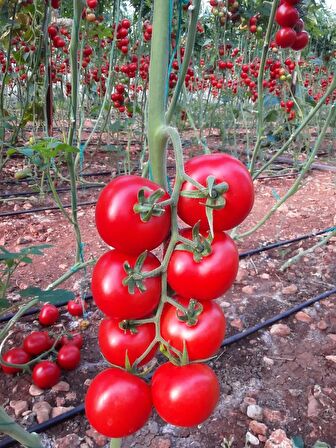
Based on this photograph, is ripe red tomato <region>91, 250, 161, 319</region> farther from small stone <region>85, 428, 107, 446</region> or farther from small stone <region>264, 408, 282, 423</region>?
small stone <region>264, 408, 282, 423</region>

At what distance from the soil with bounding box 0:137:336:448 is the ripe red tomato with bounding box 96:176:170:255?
2.40 ft

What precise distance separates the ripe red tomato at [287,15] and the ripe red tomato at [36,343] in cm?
100

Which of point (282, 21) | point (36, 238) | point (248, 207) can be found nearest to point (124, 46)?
point (36, 238)

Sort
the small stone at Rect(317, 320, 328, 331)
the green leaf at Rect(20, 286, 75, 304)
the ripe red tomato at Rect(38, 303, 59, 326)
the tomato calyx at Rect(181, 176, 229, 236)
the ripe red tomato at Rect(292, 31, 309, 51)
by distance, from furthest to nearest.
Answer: the small stone at Rect(317, 320, 328, 331), the ripe red tomato at Rect(38, 303, 59, 326), the ripe red tomato at Rect(292, 31, 309, 51), the green leaf at Rect(20, 286, 75, 304), the tomato calyx at Rect(181, 176, 229, 236)

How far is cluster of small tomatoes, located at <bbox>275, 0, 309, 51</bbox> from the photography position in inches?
31.7

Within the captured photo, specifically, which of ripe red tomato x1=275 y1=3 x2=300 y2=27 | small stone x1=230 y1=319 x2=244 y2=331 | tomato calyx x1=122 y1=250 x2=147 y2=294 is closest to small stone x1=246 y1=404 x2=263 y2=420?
small stone x1=230 y1=319 x2=244 y2=331

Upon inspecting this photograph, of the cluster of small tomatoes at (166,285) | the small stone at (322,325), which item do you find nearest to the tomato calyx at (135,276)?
the cluster of small tomatoes at (166,285)

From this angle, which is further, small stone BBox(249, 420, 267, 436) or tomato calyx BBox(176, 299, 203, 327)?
small stone BBox(249, 420, 267, 436)

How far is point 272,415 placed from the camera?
39.0 inches

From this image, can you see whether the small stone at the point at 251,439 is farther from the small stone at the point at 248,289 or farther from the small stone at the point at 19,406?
the small stone at the point at 248,289

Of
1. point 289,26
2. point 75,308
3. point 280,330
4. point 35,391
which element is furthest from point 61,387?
point 289,26

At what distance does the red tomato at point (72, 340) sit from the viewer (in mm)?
A: 1131

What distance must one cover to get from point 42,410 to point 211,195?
877mm

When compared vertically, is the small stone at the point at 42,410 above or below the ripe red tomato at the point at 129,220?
below
